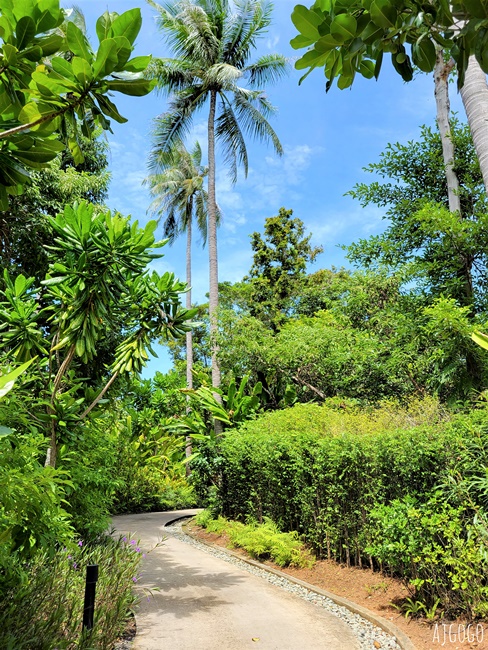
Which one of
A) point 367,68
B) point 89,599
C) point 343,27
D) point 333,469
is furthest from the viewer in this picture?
point 333,469

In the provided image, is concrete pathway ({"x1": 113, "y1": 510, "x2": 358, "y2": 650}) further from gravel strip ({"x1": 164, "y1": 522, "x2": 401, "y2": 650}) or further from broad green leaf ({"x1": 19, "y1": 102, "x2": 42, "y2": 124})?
broad green leaf ({"x1": 19, "y1": 102, "x2": 42, "y2": 124})

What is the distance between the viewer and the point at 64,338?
211 inches

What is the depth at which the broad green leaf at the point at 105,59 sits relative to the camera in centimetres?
171

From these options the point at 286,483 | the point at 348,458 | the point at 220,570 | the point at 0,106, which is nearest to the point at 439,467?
the point at 348,458

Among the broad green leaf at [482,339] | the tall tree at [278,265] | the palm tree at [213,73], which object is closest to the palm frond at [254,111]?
the palm tree at [213,73]

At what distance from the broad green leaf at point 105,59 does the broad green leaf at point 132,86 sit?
0.17 ft

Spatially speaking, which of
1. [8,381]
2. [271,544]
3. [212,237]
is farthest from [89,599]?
[212,237]

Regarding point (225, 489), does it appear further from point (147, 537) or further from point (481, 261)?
point (481, 261)

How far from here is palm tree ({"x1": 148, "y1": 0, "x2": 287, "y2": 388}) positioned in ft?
44.9

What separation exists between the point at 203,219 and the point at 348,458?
65.0 feet

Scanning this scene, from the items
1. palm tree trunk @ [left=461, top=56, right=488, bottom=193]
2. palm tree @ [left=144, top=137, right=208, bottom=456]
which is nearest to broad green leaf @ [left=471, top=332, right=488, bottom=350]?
palm tree trunk @ [left=461, top=56, right=488, bottom=193]

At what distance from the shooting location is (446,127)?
26.7 ft

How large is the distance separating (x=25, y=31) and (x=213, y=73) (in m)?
13.4

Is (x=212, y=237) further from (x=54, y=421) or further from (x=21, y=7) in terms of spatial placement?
(x=21, y=7)
